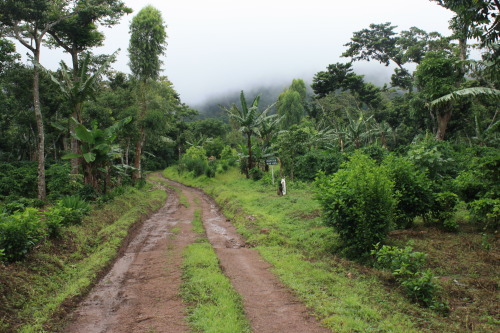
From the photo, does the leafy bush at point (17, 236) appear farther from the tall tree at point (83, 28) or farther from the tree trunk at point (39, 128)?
the tall tree at point (83, 28)

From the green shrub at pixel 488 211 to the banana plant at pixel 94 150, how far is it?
41.0 ft

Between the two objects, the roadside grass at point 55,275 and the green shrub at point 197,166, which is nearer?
the roadside grass at point 55,275

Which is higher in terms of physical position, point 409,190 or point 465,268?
point 409,190

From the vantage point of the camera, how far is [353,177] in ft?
23.4

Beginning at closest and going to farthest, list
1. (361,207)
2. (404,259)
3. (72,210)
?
(404,259) → (361,207) → (72,210)

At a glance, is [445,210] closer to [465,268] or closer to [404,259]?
[465,268]

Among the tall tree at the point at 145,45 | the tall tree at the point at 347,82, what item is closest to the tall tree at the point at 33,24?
the tall tree at the point at 145,45

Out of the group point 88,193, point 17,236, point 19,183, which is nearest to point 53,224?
point 17,236

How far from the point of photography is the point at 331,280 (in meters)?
6.16

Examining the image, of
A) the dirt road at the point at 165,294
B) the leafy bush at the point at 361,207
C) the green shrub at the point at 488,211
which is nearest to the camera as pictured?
the dirt road at the point at 165,294

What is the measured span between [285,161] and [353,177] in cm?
1534

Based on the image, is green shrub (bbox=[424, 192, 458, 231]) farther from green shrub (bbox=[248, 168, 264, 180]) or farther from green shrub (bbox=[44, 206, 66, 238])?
green shrub (bbox=[248, 168, 264, 180])

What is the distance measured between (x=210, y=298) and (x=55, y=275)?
11.4 ft

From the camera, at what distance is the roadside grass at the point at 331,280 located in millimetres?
4414
